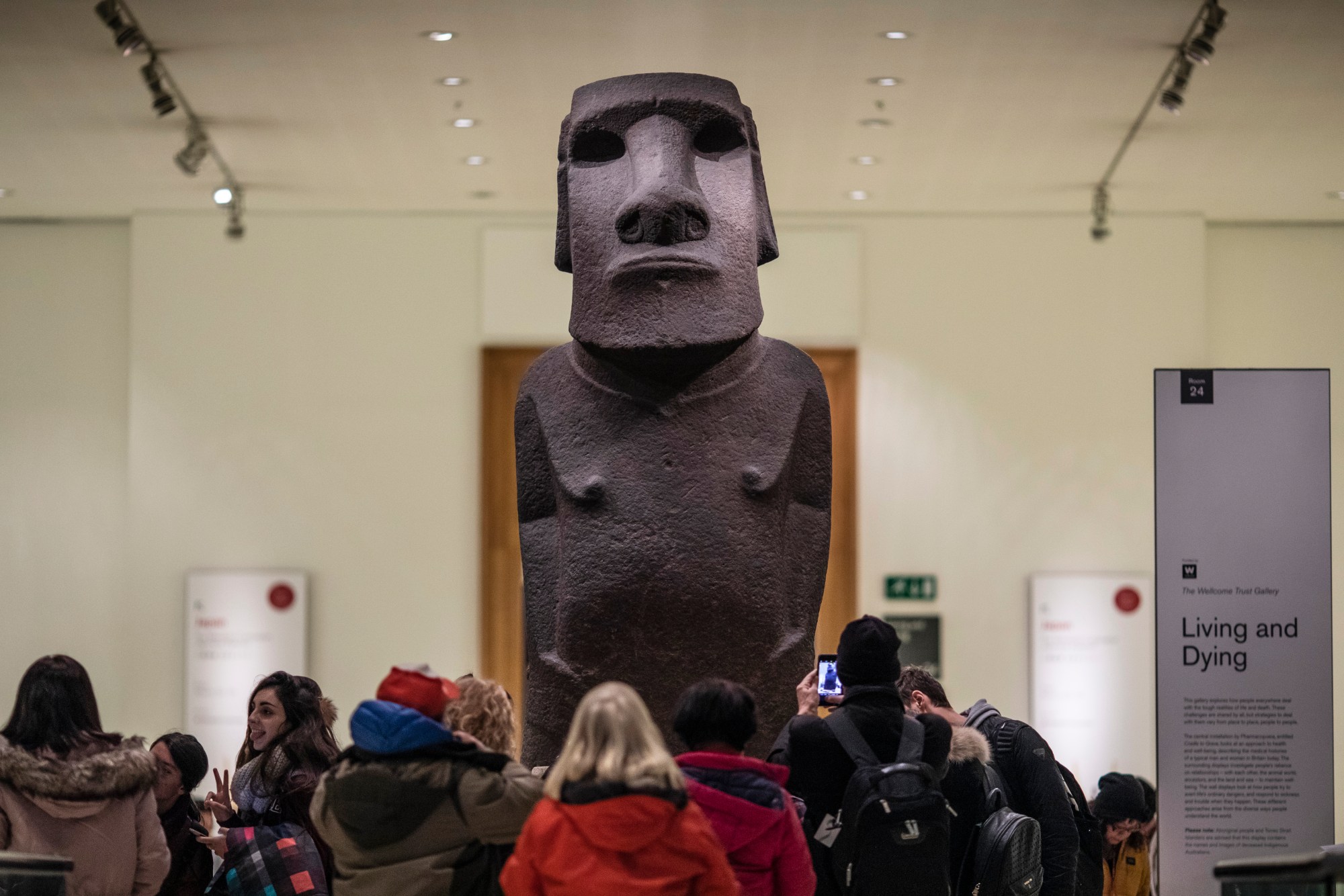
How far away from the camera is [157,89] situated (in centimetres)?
776

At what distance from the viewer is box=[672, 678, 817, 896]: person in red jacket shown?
3.55 meters

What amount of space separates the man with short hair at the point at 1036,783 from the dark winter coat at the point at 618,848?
1.42 meters

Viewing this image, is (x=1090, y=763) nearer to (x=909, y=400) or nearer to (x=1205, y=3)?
(x=909, y=400)

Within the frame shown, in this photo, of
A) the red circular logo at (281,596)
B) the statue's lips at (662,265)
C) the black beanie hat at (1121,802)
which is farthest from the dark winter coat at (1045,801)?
the red circular logo at (281,596)

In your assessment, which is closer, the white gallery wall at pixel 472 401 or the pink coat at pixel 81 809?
the pink coat at pixel 81 809

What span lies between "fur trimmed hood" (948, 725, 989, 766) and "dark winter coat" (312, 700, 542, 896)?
136cm

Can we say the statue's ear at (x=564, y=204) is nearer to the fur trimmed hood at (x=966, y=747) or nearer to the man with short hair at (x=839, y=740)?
the man with short hair at (x=839, y=740)

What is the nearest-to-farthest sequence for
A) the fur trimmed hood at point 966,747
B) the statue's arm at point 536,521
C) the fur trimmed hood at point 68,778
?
the fur trimmed hood at point 68,778
the fur trimmed hood at point 966,747
the statue's arm at point 536,521

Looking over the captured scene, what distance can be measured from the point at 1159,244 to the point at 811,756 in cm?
728

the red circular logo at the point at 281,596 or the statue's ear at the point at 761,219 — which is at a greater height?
the statue's ear at the point at 761,219

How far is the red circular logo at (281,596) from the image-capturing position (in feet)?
33.1

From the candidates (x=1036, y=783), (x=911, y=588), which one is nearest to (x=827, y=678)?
(x=1036, y=783)

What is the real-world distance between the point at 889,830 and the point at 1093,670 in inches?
257

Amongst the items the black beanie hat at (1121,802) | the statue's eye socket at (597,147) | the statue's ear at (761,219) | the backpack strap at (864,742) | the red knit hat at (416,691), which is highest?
the statue's eye socket at (597,147)
